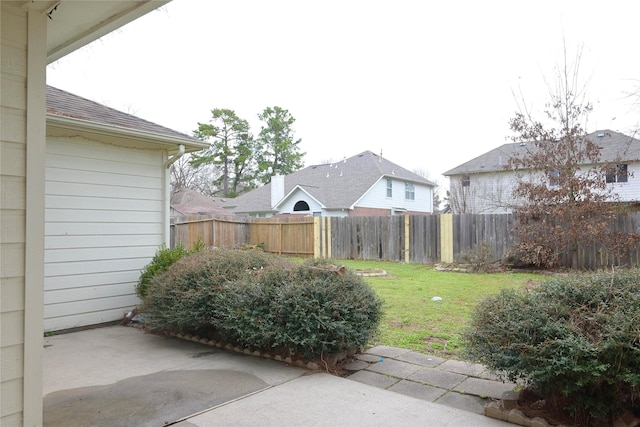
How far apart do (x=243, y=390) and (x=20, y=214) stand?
2.18m

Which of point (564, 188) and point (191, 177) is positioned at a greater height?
point (191, 177)

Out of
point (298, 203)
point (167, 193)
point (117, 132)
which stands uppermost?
point (117, 132)

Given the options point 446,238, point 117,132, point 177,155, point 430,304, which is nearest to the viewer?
point 117,132

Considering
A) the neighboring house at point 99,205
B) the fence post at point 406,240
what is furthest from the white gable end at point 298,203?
the neighboring house at point 99,205

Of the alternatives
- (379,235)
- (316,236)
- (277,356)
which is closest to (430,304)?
(277,356)

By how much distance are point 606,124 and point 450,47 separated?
5.76m

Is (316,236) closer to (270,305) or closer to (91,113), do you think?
(91,113)

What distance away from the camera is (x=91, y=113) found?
19.7 feet

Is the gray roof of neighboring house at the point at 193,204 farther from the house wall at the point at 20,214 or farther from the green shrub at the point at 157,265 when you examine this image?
the house wall at the point at 20,214

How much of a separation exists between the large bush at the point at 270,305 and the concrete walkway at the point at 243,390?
0.30 metres

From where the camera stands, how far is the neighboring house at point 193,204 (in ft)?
83.4

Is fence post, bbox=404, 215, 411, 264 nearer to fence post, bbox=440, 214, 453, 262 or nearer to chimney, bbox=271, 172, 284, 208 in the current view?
fence post, bbox=440, 214, 453, 262

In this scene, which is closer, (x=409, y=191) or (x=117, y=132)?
(x=117, y=132)

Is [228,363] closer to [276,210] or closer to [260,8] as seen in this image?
[260,8]
